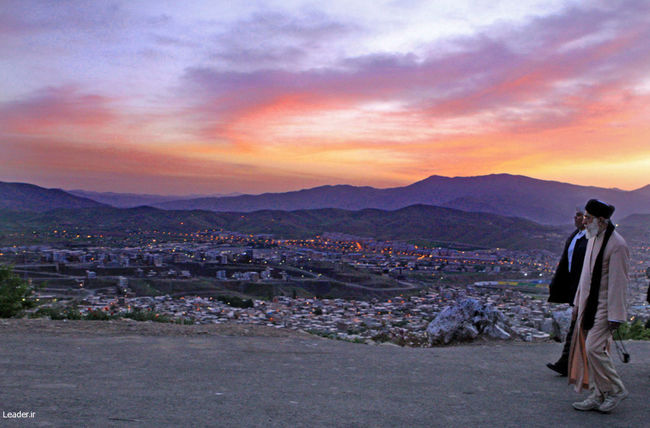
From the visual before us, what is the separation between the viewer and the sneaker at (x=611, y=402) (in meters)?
4.52

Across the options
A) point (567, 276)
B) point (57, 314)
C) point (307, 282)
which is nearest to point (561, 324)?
point (567, 276)

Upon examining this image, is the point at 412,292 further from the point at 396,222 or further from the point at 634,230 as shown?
the point at 396,222

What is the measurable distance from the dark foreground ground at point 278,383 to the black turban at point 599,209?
1.91m

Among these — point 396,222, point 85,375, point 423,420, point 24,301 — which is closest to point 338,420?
point 423,420

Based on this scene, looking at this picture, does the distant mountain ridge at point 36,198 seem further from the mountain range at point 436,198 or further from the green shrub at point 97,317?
the green shrub at point 97,317

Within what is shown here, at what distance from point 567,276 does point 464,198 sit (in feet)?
505

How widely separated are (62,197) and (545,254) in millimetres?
121200

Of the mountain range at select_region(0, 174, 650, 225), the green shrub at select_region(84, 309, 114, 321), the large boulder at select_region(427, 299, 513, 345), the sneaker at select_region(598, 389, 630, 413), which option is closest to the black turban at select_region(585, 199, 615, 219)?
the sneaker at select_region(598, 389, 630, 413)

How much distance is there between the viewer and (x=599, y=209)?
487 centimetres

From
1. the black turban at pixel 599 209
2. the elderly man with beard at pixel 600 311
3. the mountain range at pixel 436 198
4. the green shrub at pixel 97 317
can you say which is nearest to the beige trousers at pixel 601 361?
the elderly man with beard at pixel 600 311

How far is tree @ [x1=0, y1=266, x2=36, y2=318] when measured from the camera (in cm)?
1046

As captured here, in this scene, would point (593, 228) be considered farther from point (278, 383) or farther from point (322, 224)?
point (322, 224)

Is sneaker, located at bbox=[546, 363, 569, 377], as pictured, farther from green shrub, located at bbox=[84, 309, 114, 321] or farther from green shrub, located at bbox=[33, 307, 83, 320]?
green shrub, located at bbox=[33, 307, 83, 320]

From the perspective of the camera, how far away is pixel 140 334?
8680 millimetres
